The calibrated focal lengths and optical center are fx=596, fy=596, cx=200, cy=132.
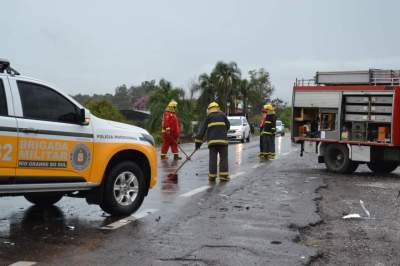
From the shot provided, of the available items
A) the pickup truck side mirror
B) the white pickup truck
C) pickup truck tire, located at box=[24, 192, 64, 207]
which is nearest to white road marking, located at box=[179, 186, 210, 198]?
the white pickup truck

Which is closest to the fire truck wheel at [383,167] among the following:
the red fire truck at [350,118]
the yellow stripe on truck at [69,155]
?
the red fire truck at [350,118]

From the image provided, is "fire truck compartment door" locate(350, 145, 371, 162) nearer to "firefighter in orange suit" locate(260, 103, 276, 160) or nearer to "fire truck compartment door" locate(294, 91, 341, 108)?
"fire truck compartment door" locate(294, 91, 341, 108)

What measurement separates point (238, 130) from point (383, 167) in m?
19.0

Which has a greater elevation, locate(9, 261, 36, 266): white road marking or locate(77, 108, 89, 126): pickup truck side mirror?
locate(77, 108, 89, 126): pickup truck side mirror

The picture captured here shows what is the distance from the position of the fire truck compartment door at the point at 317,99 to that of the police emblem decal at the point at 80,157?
30.0 ft

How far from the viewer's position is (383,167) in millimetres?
15852

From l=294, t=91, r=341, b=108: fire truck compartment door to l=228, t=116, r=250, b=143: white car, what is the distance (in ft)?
58.2

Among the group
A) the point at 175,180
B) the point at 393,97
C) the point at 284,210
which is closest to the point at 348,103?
the point at 393,97

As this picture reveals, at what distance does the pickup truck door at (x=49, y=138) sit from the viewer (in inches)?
280

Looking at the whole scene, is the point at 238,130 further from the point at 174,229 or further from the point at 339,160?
the point at 174,229

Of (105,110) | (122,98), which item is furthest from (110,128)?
(122,98)

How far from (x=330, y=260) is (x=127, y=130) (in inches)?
143

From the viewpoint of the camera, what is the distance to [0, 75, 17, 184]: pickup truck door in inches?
269

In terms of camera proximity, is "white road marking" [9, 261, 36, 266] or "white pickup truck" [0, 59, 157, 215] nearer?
"white road marking" [9, 261, 36, 266]
